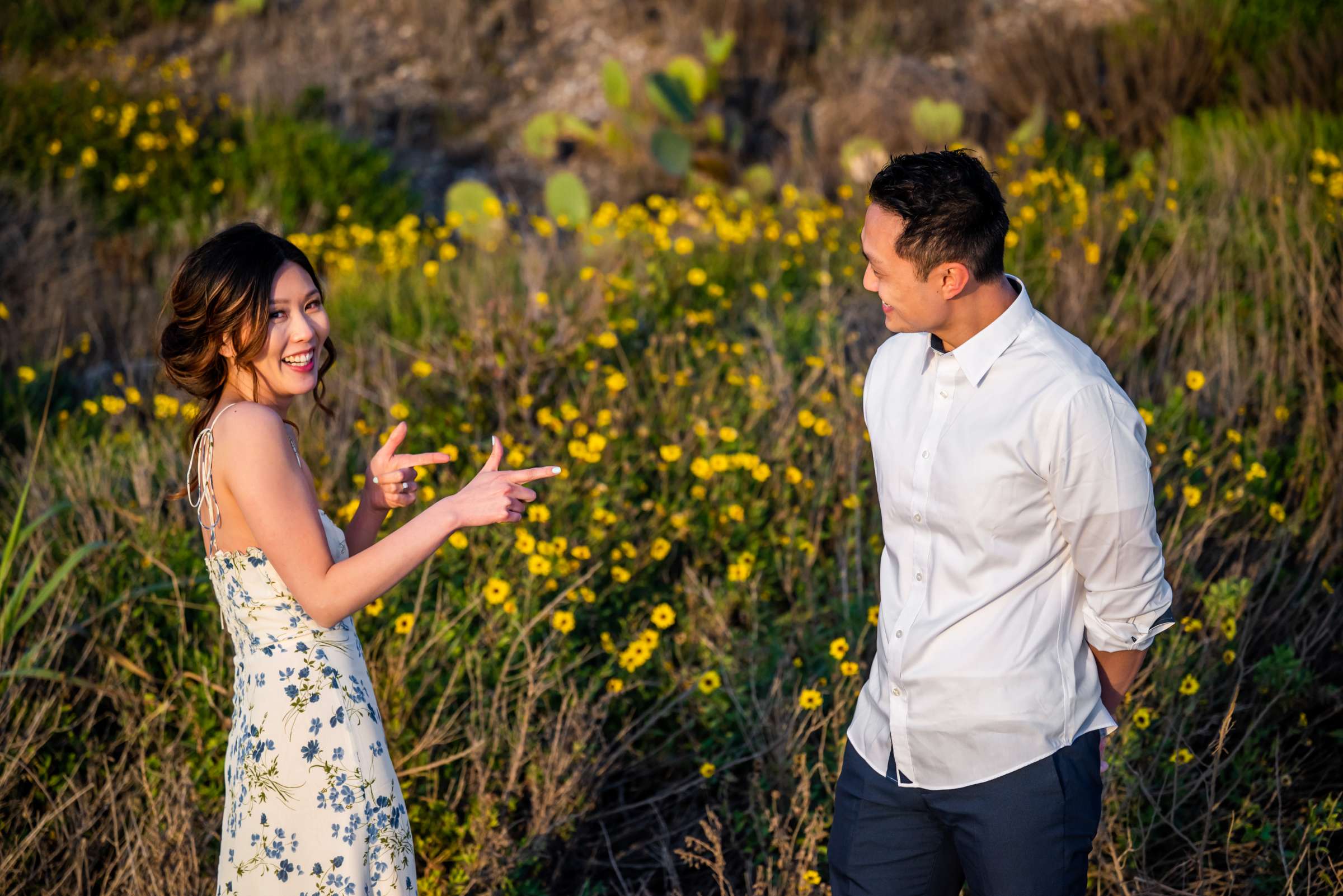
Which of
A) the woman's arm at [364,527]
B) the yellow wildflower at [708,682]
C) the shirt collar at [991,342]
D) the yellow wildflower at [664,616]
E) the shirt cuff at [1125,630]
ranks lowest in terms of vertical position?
the yellow wildflower at [708,682]

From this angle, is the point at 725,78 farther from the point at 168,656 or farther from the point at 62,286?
the point at 168,656

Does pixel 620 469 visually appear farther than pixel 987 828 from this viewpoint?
Yes

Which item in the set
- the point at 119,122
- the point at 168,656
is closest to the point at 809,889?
the point at 168,656

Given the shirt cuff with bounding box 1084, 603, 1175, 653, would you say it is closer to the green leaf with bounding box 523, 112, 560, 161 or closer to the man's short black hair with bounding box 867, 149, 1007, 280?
the man's short black hair with bounding box 867, 149, 1007, 280

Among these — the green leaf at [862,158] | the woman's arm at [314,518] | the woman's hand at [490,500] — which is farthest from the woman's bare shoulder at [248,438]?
the green leaf at [862,158]

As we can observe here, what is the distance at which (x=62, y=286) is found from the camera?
19.1 feet

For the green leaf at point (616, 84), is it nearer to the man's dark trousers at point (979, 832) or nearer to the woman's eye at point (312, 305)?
the woman's eye at point (312, 305)

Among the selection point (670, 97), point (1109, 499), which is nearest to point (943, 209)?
point (1109, 499)

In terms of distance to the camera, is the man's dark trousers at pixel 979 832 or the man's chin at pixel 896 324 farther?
the man's chin at pixel 896 324

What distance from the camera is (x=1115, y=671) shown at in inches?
74.0

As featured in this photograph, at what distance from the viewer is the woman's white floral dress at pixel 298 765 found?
1.89 metres

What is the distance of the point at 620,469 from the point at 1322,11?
20.0 ft

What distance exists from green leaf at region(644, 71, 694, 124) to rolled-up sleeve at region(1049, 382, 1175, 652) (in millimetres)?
6585

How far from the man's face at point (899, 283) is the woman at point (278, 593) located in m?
0.63
